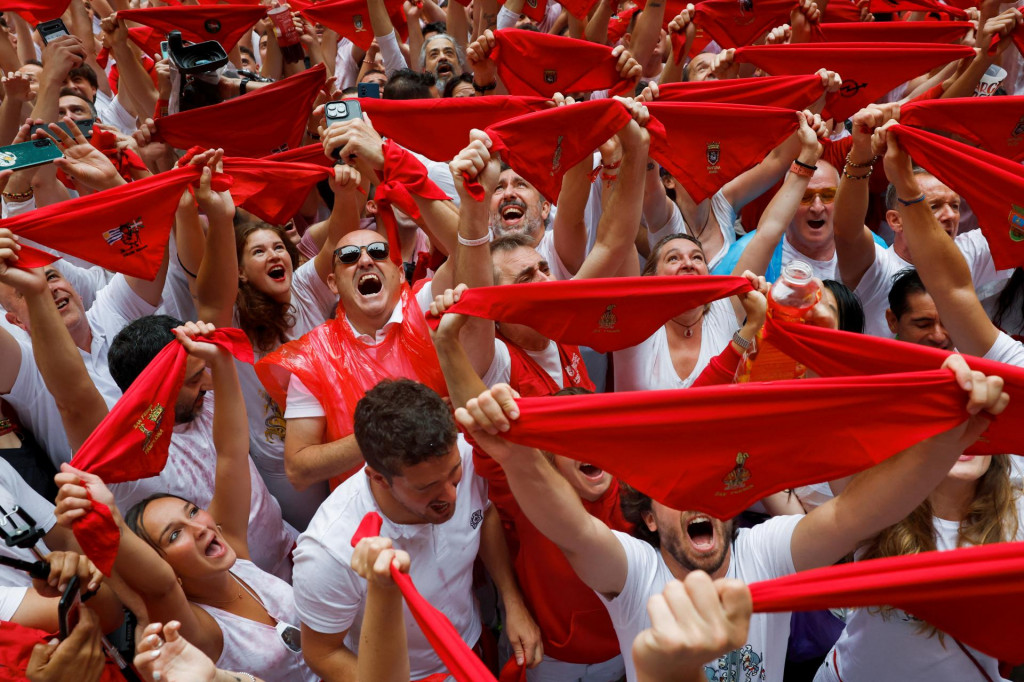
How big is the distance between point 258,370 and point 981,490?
2.59 metres

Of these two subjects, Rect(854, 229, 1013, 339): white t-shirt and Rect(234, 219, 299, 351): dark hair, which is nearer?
Rect(234, 219, 299, 351): dark hair

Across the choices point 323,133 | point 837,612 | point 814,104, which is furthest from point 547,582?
point 814,104

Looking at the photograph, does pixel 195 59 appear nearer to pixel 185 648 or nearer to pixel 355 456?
pixel 355 456

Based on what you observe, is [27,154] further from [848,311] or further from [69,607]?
[848,311]

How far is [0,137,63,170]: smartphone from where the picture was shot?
11.1 feet

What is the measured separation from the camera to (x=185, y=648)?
2.15 meters

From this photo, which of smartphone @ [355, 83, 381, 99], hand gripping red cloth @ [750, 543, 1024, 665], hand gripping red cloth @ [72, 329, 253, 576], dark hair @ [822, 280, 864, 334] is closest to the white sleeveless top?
hand gripping red cloth @ [72, 329, 253, 576]

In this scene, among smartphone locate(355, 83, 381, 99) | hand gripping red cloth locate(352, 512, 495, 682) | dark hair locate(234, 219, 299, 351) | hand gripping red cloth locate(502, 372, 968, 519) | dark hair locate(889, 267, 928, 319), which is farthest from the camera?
smartphone locate(355, 83, 381, 99)

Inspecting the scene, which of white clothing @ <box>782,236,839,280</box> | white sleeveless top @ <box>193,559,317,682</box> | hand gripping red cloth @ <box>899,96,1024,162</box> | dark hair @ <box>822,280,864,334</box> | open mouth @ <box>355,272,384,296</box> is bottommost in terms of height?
white sleeveless top @ <box>193,559,317,682</box>

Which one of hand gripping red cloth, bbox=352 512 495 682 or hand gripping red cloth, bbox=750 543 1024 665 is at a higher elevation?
hand gripping red cloth, bbox=750 543 1024 665

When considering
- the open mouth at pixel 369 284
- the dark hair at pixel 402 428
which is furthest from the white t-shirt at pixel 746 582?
the open mouth at pixel 369 284

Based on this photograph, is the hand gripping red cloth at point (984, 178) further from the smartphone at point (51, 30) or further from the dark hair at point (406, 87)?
the smartphone at point (51, 30)

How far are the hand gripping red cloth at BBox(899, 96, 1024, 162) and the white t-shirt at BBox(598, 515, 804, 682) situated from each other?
2028 mm

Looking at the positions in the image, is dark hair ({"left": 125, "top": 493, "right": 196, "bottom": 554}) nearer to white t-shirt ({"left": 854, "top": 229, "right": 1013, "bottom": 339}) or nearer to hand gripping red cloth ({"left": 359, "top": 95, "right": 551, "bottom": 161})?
hand gripping red cloth ({"left": 359, "top": 95, "right": 551, "bottom": 161})
